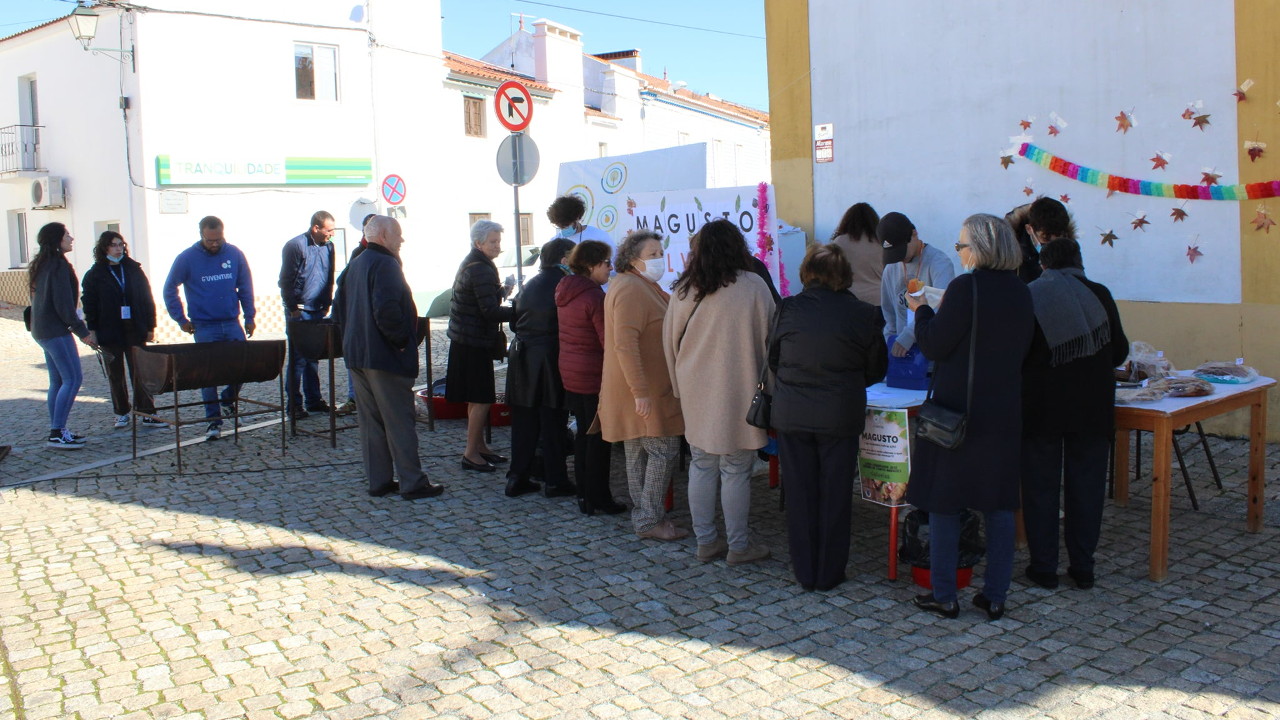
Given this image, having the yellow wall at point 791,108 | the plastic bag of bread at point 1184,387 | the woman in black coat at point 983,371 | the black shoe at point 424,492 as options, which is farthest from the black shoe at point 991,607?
the yellow wall at point 791,108

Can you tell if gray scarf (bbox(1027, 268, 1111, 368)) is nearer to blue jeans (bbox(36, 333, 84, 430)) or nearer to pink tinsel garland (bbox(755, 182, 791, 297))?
pink tinsel garland (bbox(755, 182, 791, 297))

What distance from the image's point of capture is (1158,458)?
→ 15.4 feet

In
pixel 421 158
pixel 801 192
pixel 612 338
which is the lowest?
pixel 612 338

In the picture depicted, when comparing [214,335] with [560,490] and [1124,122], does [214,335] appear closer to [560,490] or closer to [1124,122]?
[560,490]

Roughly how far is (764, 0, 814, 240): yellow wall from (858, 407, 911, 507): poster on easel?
504 centimetres

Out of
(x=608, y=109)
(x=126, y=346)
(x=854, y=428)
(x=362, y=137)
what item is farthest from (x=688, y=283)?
(x=608, y=109)

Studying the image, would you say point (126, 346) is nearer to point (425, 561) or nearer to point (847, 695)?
point (425, 561)

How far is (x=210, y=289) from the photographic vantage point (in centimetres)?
860

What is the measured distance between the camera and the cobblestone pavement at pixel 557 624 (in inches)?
146

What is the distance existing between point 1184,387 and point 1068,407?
0.93 meters

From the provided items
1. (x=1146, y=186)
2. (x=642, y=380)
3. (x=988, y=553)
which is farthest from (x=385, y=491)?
(x=1146, y=186)

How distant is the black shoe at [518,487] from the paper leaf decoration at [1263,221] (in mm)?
5237

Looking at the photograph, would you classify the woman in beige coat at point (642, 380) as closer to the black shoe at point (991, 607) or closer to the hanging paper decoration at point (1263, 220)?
the black shoe at point (991, 607)

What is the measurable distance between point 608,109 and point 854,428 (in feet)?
93.8
